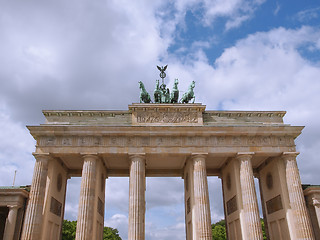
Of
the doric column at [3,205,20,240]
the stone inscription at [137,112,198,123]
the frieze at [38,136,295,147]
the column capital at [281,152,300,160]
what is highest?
the stone inscription at [137,112,198,123]

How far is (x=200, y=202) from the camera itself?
2827 cm

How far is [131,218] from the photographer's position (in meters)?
27.2

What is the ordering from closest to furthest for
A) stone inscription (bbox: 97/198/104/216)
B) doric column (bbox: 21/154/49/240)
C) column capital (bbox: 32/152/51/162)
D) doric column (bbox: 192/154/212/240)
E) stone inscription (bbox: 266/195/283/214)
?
doric column (bbox: 21/154/49/240), doric column (bbox: 192/154/212/240), column capital (bbox: 32/152/51/162), stone inscription (bbox: 266/195/283/214), stone inscription (bbox: 97/198/104/216)

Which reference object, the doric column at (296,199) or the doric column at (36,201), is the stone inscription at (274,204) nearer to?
the doric column at (296,199)

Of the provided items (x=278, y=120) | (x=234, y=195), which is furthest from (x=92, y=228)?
(x=278, y=120)

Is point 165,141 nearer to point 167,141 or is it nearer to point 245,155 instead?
point 167,141

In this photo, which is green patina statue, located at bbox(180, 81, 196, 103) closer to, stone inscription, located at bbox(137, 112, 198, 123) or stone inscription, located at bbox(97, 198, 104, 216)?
stone inscription, located at bbox(137, 112, 198, 123)

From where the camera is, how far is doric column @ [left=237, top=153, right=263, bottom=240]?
90.1ft

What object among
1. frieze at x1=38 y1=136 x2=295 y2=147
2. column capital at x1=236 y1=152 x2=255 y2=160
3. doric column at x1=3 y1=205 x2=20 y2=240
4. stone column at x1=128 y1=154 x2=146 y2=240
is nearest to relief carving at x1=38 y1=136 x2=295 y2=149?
frieze at x1=38 y1=136 x2=295 y2=147

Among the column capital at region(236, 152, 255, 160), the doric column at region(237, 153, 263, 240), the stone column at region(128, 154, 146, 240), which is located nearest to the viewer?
the stone column at region(128, 154, 146, 240)

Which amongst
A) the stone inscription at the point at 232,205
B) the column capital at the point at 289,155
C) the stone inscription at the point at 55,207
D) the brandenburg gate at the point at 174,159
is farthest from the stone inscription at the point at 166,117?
the stone inscription at the point at 55,207

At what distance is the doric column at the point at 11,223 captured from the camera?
27219mm

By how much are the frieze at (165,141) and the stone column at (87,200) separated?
6.33 ft

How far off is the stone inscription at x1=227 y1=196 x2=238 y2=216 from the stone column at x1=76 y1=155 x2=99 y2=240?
1476cm
